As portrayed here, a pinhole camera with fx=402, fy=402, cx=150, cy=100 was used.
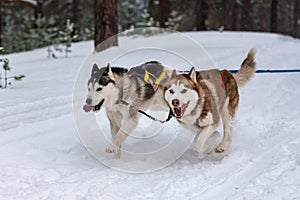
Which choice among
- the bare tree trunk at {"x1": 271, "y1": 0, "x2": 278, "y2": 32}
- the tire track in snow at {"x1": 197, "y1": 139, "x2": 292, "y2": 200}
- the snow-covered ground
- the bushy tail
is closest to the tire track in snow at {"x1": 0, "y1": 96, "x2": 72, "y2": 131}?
the snow-covered ground

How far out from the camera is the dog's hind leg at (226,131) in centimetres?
439

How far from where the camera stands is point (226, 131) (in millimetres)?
4488

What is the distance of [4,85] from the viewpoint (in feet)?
21.8

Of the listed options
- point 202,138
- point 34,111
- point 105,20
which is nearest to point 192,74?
point 202,138

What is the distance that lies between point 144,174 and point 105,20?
5504mm

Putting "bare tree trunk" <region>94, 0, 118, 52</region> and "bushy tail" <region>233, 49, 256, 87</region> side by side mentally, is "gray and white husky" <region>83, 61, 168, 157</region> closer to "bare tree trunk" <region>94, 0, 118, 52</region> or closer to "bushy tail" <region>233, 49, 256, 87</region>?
"bushy tail" <region>233, 49, 256, 87</region>

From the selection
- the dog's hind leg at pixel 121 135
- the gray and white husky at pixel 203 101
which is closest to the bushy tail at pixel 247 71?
the gray and white husky at pixel 203 101

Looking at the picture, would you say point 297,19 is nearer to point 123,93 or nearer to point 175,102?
point 123,93

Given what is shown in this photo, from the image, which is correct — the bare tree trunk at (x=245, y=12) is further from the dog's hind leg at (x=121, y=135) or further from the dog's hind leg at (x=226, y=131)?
the dog's hind leg at (x=121, y=135)

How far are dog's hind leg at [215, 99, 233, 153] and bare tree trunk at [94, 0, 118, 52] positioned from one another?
4.66 metres

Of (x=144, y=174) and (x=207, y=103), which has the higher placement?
(x=207, y=103)

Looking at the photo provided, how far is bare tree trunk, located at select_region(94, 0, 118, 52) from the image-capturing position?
871 cm

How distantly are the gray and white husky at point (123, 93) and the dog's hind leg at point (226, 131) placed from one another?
69 cm

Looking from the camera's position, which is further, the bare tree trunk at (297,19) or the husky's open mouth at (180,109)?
the bare tree trunk at (297,19)
